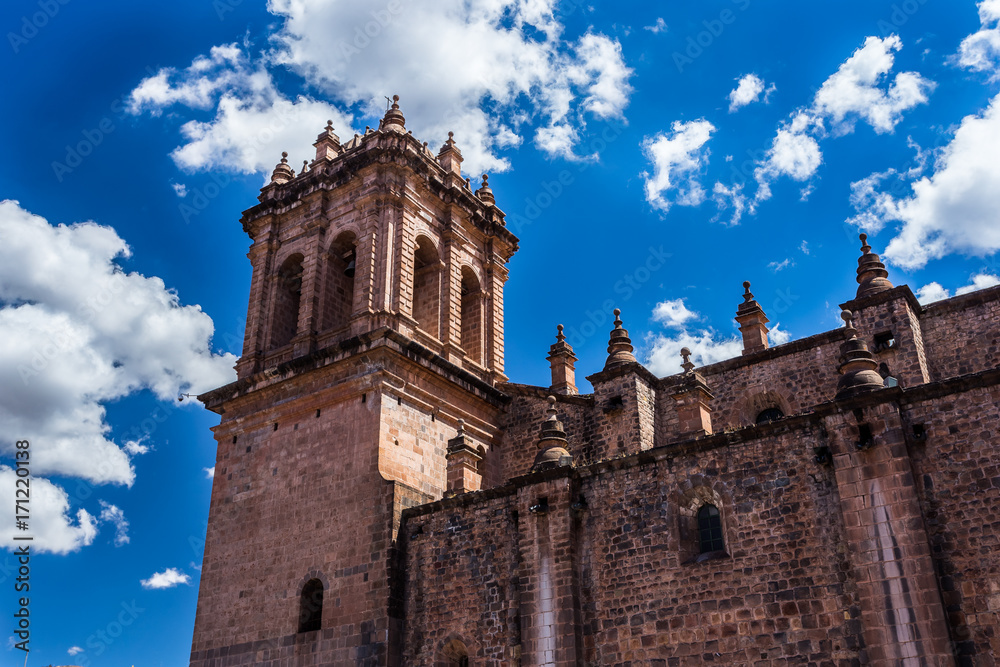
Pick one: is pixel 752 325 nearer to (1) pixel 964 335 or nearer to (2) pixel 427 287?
(1) pixel 964 335

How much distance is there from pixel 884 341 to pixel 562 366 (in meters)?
7.96

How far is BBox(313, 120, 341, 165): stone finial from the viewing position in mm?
24828

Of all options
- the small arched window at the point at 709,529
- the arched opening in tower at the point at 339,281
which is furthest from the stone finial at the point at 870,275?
the arched opening in tower at the point at 339,281

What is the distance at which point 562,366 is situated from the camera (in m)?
22.5

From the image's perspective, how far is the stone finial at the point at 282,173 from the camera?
25203 mm

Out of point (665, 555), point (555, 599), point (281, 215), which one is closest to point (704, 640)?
point (665, 555)

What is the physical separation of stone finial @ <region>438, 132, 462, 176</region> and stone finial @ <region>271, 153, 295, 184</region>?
4.53 m

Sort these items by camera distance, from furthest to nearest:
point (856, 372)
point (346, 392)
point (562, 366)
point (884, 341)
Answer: point (562, 366) → point (346, 392) → point (884, 341) → point (856, 372)

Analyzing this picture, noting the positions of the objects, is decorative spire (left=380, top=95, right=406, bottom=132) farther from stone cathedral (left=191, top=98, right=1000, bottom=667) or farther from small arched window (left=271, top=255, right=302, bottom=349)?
small arched window (left=271, top=255, right=302, bottom=349)

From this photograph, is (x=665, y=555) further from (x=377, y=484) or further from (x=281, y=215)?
(x=281, y=215)

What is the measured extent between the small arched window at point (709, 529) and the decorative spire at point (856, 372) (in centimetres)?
279

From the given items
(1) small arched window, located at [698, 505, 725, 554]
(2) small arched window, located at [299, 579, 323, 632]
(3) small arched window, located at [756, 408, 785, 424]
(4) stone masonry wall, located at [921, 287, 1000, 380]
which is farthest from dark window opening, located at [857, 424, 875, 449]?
(2) small arched window, located at [299, 579, 323, 632]

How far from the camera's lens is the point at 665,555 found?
45.7ft

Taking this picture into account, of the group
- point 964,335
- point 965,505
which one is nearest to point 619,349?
point 964,335
